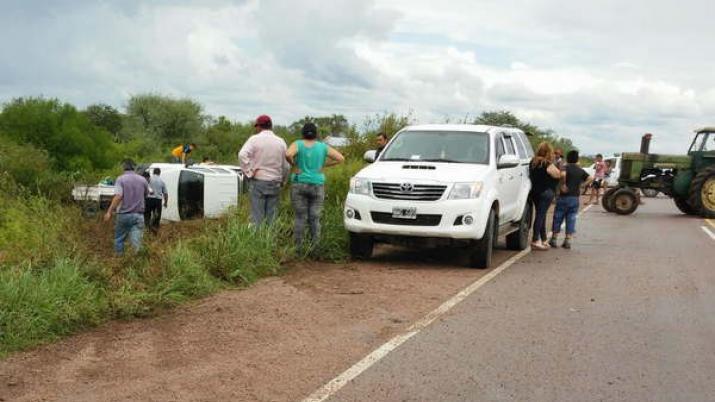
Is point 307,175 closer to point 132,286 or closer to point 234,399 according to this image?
point 132,286

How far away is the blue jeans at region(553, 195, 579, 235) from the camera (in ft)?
44.8

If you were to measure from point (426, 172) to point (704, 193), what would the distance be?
14.6 metres

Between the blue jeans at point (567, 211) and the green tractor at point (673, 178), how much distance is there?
10.4 metres

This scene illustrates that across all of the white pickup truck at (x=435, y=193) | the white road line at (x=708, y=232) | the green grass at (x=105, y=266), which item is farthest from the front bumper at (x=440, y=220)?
the white road line at (x=708, y=232)

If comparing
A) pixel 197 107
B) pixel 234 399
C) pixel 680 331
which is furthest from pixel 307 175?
pixel 197 107

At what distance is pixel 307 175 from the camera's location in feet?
35.9

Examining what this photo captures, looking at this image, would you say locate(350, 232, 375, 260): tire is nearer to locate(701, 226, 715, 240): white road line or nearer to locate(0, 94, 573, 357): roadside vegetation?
locate(0, 94, 573, 357): roadside vegetation

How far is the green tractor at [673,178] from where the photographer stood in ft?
74.3

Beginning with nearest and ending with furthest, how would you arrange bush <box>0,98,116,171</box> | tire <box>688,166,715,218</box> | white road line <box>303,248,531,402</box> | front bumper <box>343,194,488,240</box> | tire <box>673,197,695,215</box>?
white road line <box>303,248,531,402</box>
front bumper <box>343,194,488,240</box>
tire <box>688,166,715,218</box>
tire <box>673,197,695,215</box>
bush <box>0,98,116,171</box>

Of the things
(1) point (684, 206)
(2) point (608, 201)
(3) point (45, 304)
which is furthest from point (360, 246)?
(1) point (684, 206)

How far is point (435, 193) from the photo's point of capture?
34.9ft

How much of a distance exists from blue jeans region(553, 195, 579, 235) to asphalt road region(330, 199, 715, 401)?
1918mm

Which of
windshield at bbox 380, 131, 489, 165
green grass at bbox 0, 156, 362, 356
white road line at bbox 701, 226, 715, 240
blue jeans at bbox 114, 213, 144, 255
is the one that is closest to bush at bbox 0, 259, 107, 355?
green grass at bbox 0, 156, 362, 356

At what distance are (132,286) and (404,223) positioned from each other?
13.0ft
